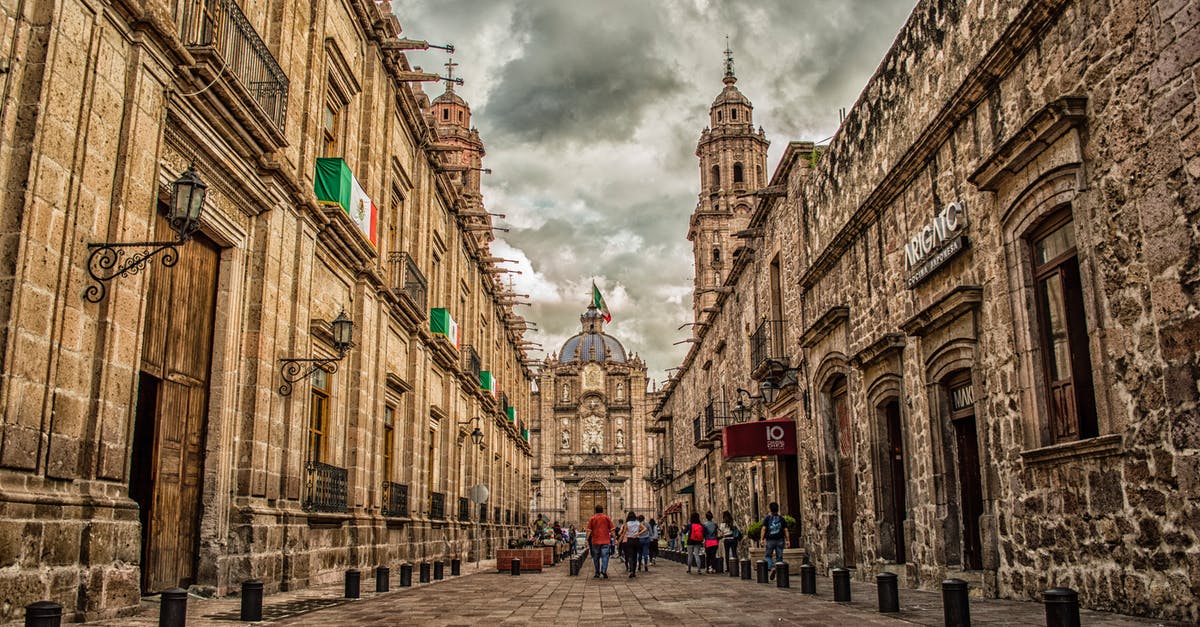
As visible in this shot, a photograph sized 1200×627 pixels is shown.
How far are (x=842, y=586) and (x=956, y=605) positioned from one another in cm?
324

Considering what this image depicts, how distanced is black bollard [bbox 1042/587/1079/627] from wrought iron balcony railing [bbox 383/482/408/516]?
46.2 ft

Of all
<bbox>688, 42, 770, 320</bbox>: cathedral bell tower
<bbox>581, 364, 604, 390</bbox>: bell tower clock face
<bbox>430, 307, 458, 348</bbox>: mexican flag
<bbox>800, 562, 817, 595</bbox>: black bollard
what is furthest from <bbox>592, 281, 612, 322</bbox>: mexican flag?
<bbox>800, 562, 817, 595</bbox>: black bollard

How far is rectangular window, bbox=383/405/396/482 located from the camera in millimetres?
18562

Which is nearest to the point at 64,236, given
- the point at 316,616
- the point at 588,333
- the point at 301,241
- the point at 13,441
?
the point at 13,441

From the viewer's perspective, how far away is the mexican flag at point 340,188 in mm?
13617

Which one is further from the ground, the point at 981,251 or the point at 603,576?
the point at 981,251

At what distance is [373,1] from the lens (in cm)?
1628

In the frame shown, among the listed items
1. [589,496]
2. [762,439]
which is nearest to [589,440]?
[589,496]

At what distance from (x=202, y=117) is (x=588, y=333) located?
242ft

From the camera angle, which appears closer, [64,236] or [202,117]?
[64,236]

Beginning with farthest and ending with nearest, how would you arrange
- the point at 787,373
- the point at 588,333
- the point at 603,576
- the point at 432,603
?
the point at 588,333 → the point at 787,373 → the point at 603,576 → the point at 432,603

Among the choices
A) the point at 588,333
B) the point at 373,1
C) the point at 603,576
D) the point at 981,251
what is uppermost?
the point at 588,333

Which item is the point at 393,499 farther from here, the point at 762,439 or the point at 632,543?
the point at 762,439

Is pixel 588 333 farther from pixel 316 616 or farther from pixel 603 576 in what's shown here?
pixel 316 616
